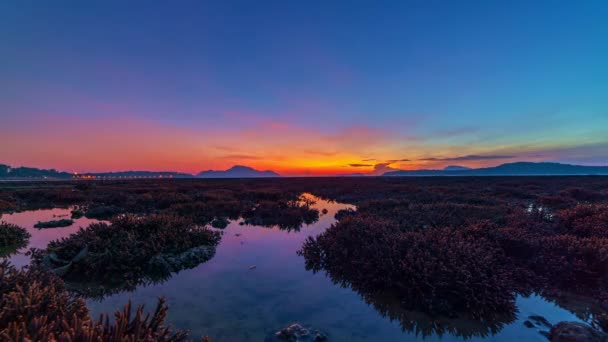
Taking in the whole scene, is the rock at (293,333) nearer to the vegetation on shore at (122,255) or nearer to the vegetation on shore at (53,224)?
the vegetation on shore at (122,255)

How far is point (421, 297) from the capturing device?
6012 mm

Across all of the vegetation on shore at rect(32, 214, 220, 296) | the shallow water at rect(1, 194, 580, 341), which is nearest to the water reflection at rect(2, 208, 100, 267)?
the shallow water at rect(1, 194, 580, 341)

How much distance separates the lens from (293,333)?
491cm

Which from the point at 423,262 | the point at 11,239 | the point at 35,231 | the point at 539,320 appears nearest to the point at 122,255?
the point at 11,239

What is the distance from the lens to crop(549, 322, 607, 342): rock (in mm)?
4285

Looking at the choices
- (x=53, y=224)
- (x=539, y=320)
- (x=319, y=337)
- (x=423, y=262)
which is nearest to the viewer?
(x=319, y=337)

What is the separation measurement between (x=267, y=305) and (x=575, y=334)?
6.12 metres

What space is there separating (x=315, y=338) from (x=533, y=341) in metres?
4.36

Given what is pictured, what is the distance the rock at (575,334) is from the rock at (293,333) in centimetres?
477

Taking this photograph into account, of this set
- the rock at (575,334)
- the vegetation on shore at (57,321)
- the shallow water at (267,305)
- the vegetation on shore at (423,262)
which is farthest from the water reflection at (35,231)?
the rock at (575,334)

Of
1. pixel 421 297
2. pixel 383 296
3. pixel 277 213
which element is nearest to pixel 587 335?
pixel 421 297

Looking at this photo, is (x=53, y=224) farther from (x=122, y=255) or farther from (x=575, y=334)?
(x=575, y=334)

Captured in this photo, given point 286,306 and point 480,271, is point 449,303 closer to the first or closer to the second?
point 480,271

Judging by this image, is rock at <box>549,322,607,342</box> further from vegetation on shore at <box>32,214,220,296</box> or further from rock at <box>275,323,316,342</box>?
vegetation on shore at <box>32,214,220,296</box>
